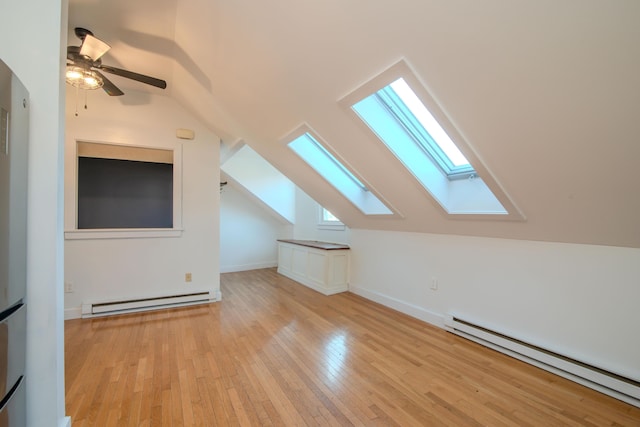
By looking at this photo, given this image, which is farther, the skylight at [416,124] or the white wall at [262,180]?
the white wall at [262,180]

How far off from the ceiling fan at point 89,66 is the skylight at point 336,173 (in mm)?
1438

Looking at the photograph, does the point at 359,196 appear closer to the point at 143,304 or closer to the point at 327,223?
the point at 327,223

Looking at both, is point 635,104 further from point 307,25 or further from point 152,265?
point 152,265

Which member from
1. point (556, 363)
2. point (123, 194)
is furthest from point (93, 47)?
point (556, 363)

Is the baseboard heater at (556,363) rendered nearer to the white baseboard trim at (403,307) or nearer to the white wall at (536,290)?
the white wall at (536,290)

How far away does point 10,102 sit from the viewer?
99cm

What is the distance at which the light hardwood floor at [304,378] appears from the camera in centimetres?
163

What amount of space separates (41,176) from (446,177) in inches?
108

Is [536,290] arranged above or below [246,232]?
below

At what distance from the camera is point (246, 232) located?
19.5ft

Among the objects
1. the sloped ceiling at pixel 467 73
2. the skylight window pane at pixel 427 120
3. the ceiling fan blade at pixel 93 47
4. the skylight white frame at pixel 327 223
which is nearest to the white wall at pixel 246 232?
the skylight white frame at pixel 327 223

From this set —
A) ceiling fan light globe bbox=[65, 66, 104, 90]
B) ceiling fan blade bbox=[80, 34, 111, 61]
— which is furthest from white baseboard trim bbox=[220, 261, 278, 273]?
ceiling fan blade bbox=[80, 34, 111, 61]

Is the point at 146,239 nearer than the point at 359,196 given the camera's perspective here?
Yes

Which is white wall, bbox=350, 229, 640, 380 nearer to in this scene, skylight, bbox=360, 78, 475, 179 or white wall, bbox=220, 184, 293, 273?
skylight, bbox=360, 78, 475, 179
